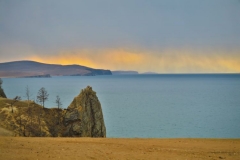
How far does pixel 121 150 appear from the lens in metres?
17.3

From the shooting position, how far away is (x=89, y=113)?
1638 inches

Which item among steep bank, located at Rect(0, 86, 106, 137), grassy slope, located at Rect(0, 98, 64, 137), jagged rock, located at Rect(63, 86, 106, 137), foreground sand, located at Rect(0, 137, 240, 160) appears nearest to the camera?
foreground sand, located at Rect(0, 137, 240, 160)

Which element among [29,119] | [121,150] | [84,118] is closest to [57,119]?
[29,119]

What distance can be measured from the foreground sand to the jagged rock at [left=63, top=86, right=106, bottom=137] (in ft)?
66.0

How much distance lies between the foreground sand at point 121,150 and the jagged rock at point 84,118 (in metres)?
20.1

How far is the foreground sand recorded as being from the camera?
15.5 metres

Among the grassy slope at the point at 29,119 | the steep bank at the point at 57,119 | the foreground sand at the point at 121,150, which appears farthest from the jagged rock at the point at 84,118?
the foreground sand at the point at 121,150

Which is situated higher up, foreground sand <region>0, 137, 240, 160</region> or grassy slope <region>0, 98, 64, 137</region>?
foreground sand <region>0, 137, 240, 160</region>

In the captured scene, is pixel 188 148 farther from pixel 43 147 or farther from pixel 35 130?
pixel 35 130

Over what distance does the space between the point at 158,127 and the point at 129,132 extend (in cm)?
811

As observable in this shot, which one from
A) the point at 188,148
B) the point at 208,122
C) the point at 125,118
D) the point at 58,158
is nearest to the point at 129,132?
the point at 125,118

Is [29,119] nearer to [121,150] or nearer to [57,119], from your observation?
[57,119]

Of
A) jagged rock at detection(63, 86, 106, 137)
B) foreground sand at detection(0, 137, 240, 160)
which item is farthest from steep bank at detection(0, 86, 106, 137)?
foreground sand at detection(0, 137, 240, 160)

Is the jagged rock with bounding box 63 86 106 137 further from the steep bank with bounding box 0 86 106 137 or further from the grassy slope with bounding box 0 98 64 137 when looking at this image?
the grassy slope with bounding box 0 98 64 137
